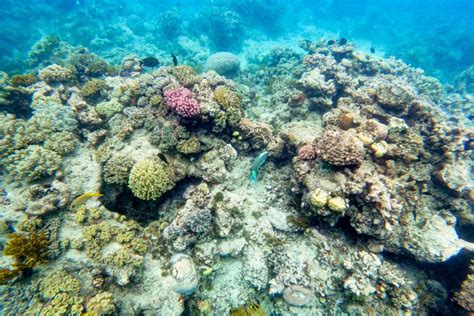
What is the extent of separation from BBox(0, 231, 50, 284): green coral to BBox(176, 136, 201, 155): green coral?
3.26 meters

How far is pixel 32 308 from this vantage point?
3793mm

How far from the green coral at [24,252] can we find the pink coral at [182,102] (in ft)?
12.7

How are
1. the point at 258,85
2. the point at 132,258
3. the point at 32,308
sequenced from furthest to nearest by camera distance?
the point at 258,85, the point at 132,258, the point at 32,308

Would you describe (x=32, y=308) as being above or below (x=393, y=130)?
below

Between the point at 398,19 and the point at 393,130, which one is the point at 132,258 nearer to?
the point at 393,130

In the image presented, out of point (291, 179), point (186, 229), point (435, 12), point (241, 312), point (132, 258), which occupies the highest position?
point (435, 12)

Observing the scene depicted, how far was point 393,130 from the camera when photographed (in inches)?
233

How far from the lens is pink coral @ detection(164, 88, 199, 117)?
541 centimetres

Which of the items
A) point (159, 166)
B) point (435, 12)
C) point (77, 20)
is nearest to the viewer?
point (159, 166)

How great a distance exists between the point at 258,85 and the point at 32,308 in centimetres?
1158

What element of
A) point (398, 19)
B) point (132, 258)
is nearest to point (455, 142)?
point (132, 258)

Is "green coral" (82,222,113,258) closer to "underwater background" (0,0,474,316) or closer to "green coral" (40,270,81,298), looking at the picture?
"underwater background" (0,0,474,316)

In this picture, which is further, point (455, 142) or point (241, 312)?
point (455, 142)

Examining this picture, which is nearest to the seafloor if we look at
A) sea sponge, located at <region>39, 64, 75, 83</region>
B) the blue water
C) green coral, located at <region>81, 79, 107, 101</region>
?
green coral, located at <region>81, 79, 107, 101</region>
